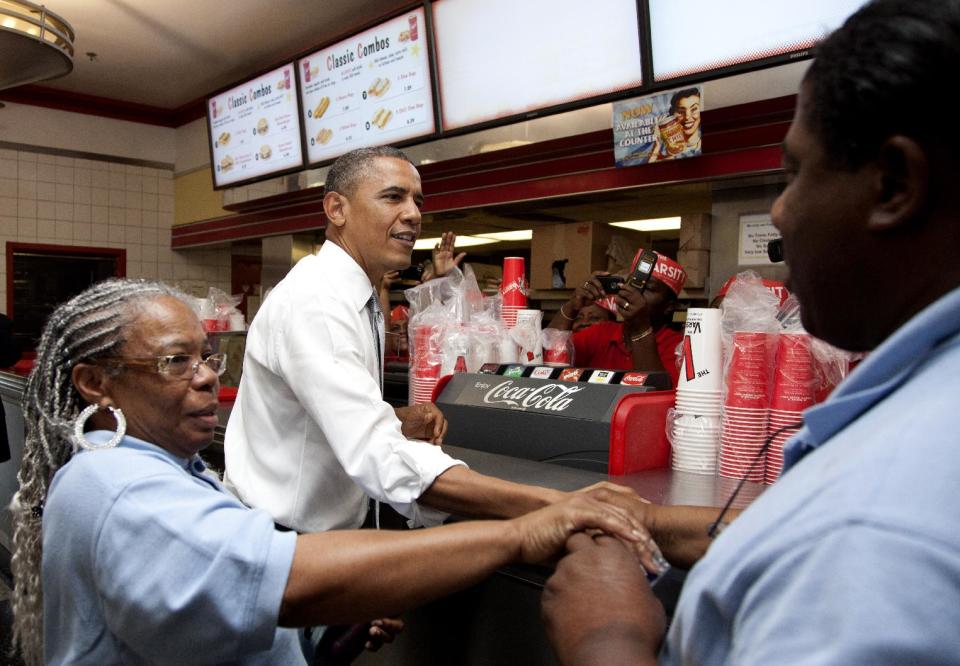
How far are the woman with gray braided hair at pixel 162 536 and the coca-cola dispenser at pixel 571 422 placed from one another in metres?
0.47

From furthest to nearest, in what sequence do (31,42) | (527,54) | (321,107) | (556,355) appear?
(321,107) → (31,42) → (527,54) → (556,355)

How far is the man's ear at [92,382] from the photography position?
3.60 ft

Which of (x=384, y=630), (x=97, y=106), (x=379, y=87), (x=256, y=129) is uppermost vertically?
(x=97, y=106)

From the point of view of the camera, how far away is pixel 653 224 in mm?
4254

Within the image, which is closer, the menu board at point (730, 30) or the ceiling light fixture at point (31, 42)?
the menu board at point (730, 30)

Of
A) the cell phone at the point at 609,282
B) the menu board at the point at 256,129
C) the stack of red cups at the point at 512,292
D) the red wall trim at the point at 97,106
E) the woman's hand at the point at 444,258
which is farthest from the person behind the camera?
the red wall trim at the point at 97,106

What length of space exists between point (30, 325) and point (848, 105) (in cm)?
763

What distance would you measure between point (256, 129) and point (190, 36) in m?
1.20

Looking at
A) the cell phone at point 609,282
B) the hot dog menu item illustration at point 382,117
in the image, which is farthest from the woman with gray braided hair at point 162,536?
the hot dog menu item illustration at point 382,117

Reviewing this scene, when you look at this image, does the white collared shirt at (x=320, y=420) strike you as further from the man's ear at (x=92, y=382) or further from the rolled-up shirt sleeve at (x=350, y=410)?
the man's ear at (x=92, y=382)

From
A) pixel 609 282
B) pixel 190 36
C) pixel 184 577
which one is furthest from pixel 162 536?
pixel 190 36

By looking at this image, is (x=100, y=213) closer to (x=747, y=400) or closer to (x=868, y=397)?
(x=747, y=400)

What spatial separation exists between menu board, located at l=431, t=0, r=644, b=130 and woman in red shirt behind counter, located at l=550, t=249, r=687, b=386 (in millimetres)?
804

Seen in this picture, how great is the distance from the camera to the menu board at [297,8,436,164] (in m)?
3.47
